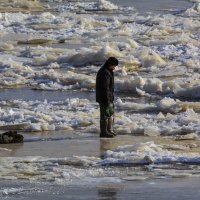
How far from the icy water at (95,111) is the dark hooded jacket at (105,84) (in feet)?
2.30

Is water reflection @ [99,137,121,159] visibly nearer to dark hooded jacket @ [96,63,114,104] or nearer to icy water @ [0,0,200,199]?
icy water @ [0,0,200,199]

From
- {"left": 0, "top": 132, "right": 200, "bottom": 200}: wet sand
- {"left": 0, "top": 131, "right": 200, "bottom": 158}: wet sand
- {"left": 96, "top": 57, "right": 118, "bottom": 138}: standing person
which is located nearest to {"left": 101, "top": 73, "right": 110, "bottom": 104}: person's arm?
{"left": 96, "top": 57, "right": 118, "bottom": 138}: standing person

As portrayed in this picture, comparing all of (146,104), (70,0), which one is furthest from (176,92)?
(70,0)

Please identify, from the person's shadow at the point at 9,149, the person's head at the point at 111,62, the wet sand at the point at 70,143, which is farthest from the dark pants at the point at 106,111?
the person's shadow at the point at 9,149

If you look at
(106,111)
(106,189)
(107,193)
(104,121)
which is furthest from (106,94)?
(107,193)

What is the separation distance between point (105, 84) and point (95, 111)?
3239 mm

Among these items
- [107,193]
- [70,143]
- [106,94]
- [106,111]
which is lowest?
[107,193]

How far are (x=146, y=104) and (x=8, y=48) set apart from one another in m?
11.7

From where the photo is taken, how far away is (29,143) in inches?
584

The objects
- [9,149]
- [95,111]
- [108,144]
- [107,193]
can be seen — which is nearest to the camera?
[107,193]

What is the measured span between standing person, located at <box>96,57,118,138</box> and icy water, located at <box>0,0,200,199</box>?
0.26 m

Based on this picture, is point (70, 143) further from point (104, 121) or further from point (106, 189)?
point (106, 189)

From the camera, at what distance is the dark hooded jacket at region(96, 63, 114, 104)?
1520 centimetres

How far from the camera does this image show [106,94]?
1532 centimetres
